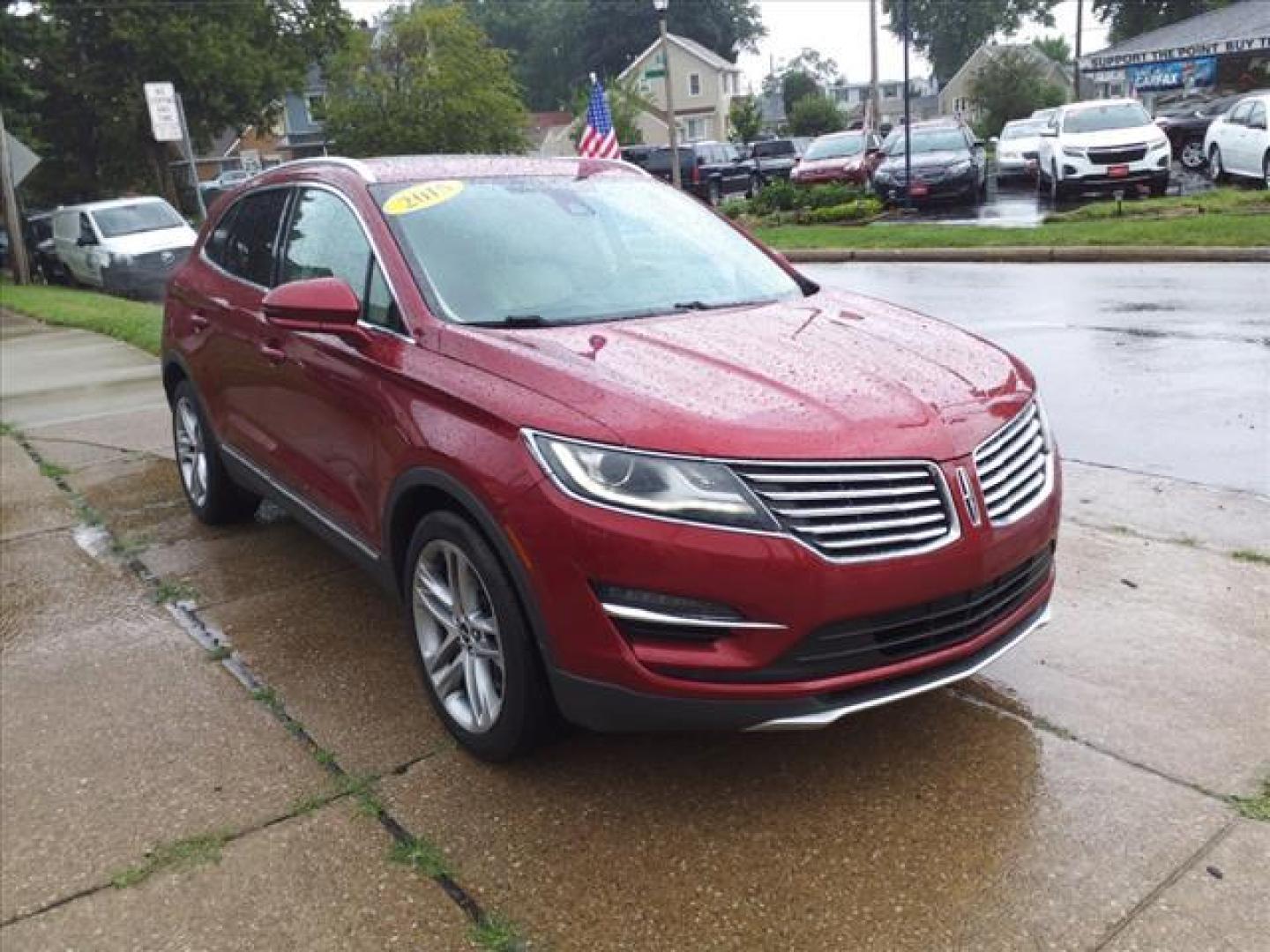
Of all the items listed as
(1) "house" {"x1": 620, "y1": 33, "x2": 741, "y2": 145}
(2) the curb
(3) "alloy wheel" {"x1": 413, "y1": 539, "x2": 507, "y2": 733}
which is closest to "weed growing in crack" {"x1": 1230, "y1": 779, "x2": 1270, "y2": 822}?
(3) "alloy wheel" {"x1": 413, "y1": 539, "x2": 507, "y2": 733}

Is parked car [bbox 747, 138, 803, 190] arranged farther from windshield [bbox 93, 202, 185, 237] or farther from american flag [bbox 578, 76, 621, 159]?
windshield [bbox 93, 202, 185, 237]

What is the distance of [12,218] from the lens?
79.8 feet

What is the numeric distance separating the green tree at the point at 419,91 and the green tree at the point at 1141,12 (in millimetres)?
31802

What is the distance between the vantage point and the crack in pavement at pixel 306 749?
2.85 m

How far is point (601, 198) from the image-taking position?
4461 millimetres

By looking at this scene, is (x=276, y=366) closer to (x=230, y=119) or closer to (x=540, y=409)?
(x=540, y=409)

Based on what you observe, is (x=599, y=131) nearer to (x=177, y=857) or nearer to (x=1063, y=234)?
(x=1063, y=234)

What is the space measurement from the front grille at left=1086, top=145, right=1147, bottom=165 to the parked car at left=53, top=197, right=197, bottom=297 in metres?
15.0

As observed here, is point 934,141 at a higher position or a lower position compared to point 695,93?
lower

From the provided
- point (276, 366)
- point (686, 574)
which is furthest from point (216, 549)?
point (686, 574)

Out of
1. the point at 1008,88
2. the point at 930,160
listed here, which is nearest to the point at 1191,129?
the point at 930,160

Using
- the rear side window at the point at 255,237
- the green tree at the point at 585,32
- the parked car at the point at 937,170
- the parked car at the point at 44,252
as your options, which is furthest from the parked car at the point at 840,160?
the green tree at the point at 585,32

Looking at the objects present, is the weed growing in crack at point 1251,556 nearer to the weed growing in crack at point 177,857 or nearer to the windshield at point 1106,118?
the weed growing in crack at point 177,857

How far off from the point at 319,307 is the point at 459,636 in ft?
3.69
